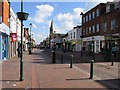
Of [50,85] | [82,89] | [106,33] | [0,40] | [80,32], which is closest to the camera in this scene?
[82,89]

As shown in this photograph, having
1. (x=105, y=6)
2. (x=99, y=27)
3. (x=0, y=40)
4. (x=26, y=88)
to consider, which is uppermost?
(x=105, y=6)

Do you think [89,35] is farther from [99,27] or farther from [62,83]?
[62,83]

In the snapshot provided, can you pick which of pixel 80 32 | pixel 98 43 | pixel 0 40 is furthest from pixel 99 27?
pixel 0 40

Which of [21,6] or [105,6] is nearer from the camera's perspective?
[21,6]

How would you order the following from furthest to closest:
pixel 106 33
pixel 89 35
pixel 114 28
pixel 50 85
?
pixel 89 35, pixel 106 33, pixel 114 28, pixel 50 85

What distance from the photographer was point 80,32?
70.8 metres

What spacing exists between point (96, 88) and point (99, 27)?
132 feet

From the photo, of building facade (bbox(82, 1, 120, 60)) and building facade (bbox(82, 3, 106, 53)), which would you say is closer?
building facade (bbox(82, 1, 120, 60))

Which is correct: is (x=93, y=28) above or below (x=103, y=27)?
above

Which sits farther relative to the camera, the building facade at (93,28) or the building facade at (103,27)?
the building facade at (93,28)

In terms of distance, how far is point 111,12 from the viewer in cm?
4181

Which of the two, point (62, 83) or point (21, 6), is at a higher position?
point (21, 6)

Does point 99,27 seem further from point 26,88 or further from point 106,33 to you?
point 26,88

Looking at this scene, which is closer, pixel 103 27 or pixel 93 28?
pixel 103 27
